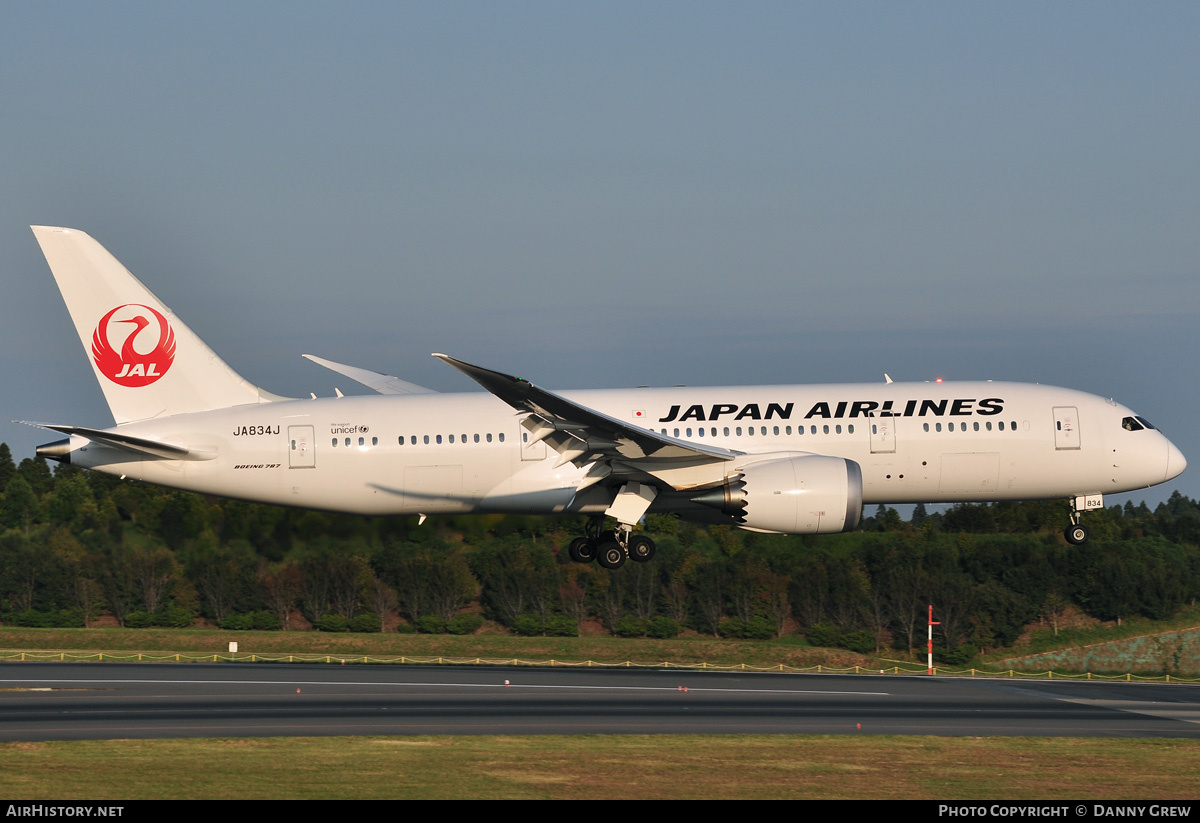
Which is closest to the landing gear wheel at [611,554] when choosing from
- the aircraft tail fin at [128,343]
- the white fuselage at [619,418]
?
the white fuselage at [619,418]

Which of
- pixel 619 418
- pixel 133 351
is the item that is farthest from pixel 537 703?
pixel 133 351

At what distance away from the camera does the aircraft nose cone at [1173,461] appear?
35.8 m

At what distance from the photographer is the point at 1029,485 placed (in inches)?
1385

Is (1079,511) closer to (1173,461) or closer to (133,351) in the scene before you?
(1173,461)

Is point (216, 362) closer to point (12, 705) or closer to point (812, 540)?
point (12, 705)

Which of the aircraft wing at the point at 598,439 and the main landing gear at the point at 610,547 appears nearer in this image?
the aircraft wing at the point at 598,439

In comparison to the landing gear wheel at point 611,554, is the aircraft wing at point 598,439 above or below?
above

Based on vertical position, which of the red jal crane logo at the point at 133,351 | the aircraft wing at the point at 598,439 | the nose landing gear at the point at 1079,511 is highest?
the red jal crane logo at the point at 133,351

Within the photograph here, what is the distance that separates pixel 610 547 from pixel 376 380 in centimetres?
1064

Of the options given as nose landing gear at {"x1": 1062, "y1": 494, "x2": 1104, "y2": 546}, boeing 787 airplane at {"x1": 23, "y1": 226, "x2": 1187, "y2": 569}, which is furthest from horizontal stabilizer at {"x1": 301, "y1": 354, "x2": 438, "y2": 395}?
nose landing gear at {"x1": 1062, "y1": 494, "x2": 1104, "y2": 546}

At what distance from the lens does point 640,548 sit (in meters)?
34.4

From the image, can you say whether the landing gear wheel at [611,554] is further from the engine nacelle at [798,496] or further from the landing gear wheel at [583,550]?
the engine nacelle at [798,496]
